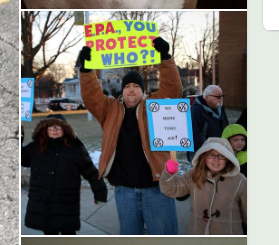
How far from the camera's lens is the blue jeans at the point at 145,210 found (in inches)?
117

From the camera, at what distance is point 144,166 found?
2977mm

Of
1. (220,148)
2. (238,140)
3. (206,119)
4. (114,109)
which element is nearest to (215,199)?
(220,148)

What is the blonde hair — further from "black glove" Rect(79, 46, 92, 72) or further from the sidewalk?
"black glove" Rect(79, 46, 92, 72)

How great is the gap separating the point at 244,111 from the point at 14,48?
2.02 metres

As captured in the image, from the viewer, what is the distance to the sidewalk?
321cm

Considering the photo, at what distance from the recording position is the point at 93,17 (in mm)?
3170

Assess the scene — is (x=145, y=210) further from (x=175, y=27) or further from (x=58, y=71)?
(x=175, y=27)

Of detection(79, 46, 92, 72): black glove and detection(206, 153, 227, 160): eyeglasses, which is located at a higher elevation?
detection(79, 46, 92, 72): black glove

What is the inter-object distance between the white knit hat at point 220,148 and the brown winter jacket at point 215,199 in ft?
0.29

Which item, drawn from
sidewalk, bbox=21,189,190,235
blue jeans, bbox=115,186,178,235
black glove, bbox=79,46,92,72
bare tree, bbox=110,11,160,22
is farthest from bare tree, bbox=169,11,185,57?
sidewalk, bbox=21,189,190,235

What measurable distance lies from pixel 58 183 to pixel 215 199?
1.29m

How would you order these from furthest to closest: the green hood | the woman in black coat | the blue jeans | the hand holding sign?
the woman in black coat, the green hood, the blue jeans, the hand holding sign

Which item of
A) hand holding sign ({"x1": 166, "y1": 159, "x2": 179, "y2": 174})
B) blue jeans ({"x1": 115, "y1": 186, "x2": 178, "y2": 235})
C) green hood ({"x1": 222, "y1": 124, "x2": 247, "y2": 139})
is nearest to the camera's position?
hand holding sign ({"x1": 166, "y1": 159, "x2": 179, "y2": 174})
